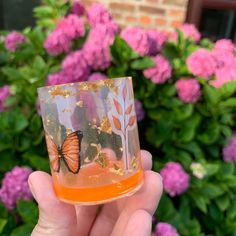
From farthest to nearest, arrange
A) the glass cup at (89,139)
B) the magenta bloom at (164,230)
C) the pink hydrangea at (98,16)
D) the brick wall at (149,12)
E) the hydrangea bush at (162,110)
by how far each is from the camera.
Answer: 1. the brick wall at (149,12)
2. the pink hydrangea at (98,16)
3. the hydrangea bush at (162,110)
4. the magenta bloom at (164,230)
5. the glass cup at (89,139)

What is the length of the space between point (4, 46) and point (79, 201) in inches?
57.5

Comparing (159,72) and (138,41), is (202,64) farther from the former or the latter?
(138,41)

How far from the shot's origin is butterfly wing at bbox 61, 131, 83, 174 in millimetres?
984

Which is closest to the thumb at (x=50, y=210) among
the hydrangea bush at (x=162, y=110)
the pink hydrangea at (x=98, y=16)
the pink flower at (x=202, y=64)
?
the hydrangea bush at (x=162, y=110)

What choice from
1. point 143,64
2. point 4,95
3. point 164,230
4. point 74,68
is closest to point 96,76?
point 74,68

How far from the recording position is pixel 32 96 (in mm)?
1868

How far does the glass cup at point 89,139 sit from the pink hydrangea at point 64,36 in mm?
939

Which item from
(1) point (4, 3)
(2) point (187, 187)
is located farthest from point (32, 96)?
(1) point (4, 3)

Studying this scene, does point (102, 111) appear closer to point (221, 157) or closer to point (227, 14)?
point (221, 157)

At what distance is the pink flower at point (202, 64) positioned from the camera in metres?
1.84

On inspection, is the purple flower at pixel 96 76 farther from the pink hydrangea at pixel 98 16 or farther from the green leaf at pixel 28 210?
the green leaf at pixel 28 210

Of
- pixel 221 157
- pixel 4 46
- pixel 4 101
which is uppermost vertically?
pixel 4 46

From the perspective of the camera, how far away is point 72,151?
995 millimetres

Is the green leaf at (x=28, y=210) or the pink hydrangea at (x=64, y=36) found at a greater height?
the pink hydrangea at (x=64, y=36)
